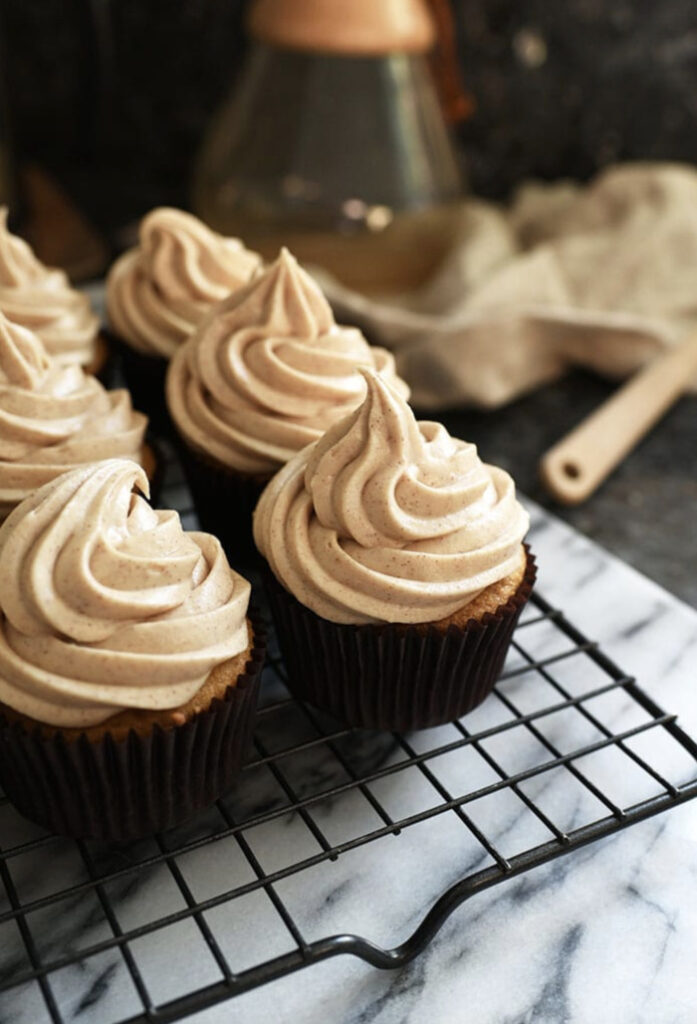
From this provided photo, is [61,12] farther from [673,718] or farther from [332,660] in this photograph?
[673,718]

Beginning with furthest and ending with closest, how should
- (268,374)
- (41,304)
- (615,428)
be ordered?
(615,428) < (41,304) < (268,374)

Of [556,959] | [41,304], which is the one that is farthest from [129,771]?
[41,304]

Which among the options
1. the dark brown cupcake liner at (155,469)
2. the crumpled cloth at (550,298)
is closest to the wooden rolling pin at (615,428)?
the crumpled cloth at (550,298)

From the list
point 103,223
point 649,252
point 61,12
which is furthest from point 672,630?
point 61,12

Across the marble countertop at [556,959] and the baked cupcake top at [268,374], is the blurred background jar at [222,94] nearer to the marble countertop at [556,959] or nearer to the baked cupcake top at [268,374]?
the baked cupcake top at [268,374]

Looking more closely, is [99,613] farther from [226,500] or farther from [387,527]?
[226,500]

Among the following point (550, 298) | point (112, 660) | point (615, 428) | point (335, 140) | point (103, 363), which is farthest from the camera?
point (550, 298)
